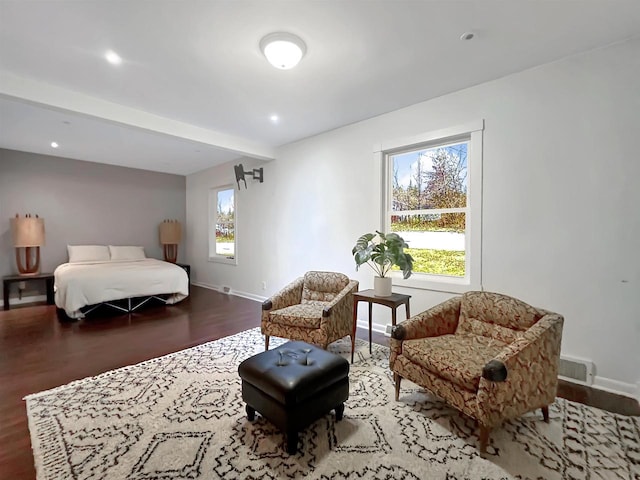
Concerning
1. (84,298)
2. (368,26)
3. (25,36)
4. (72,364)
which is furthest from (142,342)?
(368,26)

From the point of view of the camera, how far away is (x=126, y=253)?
20.7 feet

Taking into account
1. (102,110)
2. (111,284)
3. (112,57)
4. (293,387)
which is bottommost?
(293,387)

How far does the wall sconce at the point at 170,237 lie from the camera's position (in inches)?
271

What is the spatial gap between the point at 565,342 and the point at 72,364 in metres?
4.52

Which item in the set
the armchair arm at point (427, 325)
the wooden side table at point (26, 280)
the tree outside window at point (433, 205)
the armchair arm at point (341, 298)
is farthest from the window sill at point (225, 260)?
the armchair arm at point (427, 325)

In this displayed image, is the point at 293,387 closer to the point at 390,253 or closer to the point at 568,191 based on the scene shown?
the point at 390,253

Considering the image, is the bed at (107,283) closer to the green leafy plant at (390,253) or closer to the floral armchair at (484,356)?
the green leafy plant at (390,253)

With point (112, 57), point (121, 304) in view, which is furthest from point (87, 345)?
point (112, 57)

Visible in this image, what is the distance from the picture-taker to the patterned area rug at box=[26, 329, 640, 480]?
158 centimetres

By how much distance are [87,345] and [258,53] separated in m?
3.54

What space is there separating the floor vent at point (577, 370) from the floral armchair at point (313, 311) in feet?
6.12

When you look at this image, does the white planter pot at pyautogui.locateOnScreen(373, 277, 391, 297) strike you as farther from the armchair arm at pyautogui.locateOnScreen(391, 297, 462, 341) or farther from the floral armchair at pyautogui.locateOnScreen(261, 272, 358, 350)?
the armchair arm at pyautogui.locateOnScreen(391, 297, 462, 341)

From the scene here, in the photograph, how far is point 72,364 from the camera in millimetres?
2885

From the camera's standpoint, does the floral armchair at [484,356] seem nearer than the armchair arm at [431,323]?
Yes
